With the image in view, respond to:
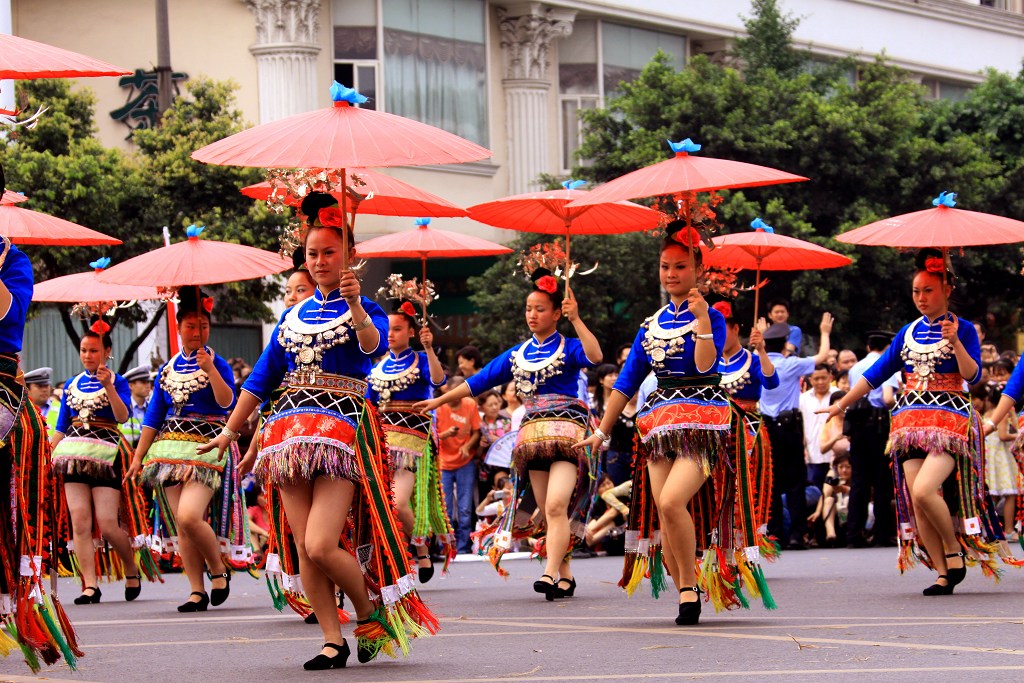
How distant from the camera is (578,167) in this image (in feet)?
91.5

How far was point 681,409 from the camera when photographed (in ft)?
31.4

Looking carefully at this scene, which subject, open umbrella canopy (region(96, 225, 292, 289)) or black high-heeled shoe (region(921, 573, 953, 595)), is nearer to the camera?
open umbrella canopy (region(96, 225, 292, 289))

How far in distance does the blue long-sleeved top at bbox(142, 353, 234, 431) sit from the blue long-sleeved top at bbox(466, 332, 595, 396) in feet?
5.28

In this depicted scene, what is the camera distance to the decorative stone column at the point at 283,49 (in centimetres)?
2820

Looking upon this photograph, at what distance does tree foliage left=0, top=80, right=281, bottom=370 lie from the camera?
20000 mm

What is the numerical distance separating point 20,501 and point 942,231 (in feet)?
20.4

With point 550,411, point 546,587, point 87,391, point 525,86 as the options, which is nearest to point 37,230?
point 87,391

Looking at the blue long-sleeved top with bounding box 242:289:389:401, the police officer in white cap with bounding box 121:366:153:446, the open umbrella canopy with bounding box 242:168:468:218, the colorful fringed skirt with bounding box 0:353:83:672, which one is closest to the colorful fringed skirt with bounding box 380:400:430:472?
the open umbrella canopy with bounding box 242:168:468:218

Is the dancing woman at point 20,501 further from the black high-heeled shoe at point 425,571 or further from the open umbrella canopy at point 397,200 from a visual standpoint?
the black high-heeled shoe at point 425,571

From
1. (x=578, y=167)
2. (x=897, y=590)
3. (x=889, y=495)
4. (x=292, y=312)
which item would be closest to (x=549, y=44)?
(x=578, y=167)

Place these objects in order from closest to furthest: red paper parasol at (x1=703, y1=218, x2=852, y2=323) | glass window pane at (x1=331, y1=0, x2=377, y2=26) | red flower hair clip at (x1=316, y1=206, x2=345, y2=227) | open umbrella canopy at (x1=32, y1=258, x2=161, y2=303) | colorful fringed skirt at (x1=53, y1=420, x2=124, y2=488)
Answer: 1. red flower hair clip at (x1=316, y1=206, x2=345, y2=227)
2. open umbrella canopy at (x1=32, y1=258, x2=161, y2=303)
3. colorful fringed skirt at (x1=53, y1=420, x2=124, y2=488)
4. red paper parasol at (x1=703, y1=218, x2=852, y2=323)
5. glass window pane at (x1=331, y1=0, x2=377, y2=26)

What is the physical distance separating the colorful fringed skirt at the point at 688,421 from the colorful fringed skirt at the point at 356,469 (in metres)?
2.05

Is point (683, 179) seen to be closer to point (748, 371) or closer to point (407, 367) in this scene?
point (748, 371)

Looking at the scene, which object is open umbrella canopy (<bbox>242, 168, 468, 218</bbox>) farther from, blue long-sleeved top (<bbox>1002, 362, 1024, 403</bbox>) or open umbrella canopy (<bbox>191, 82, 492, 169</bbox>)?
blue long-sleeved top (<bbox>1002, 362, 1024, 403</bbox>)
